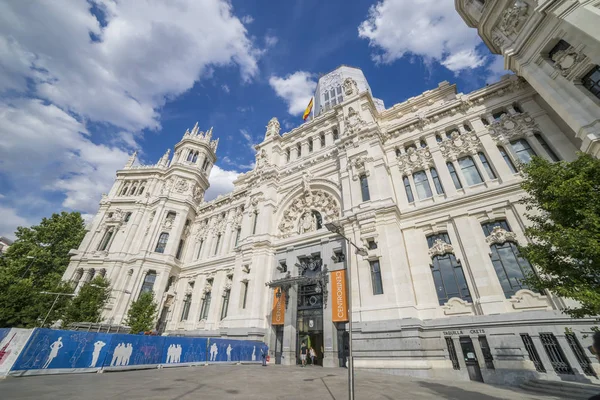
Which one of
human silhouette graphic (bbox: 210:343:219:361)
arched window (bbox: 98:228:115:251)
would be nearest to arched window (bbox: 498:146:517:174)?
human silhouette graphic (bbox: 210:343:219:361)

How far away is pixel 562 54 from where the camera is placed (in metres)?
14.5

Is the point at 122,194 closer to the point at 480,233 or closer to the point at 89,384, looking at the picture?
the point at 89,384

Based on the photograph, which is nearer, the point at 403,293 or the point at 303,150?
the point at 403,293

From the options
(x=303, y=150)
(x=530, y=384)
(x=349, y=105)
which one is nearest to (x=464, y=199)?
(x=530, y=384)

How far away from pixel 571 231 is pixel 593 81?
38.1 feet

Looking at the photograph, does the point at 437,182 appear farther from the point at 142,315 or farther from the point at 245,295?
the point at 142,315

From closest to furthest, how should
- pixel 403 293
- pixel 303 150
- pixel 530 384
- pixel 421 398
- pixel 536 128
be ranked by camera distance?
pixel 421 398 < pixel 530 384 < pixel 403 293 < pixel 536 128 < pixel 303 150

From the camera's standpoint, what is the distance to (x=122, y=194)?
131 ft

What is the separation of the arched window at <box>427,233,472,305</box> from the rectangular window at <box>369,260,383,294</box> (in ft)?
11.8

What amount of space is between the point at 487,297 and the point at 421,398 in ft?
30.0

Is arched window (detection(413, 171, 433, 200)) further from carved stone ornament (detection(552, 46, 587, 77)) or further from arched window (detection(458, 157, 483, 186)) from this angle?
carved stone ornament (detection(552, 46, 587, 77))

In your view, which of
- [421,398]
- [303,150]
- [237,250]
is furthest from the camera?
[303,150]

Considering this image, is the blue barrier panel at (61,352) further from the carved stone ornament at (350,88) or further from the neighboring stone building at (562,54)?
the carved stone ornament at (350,88)

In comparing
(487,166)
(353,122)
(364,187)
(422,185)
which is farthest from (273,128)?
(487,166)
